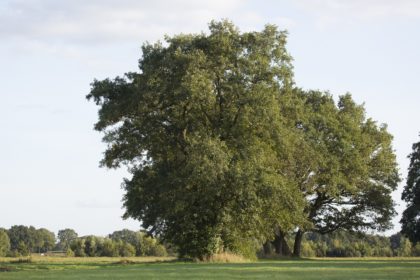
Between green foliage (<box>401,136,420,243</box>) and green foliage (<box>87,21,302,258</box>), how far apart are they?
2659cm

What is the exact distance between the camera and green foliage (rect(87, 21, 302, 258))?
46.7 m

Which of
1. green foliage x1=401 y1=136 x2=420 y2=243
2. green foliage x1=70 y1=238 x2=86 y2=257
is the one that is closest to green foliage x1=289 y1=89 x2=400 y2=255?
green foliage x1=401 y1=136 x2=420 y2=243

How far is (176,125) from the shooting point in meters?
51.2

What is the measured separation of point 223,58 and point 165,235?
47.0 feet

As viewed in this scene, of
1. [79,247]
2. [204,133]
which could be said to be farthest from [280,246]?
[79,247]

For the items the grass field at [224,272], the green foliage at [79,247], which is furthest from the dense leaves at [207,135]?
the green foliage at [79,247]

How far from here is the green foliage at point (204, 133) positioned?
4669 centimetres

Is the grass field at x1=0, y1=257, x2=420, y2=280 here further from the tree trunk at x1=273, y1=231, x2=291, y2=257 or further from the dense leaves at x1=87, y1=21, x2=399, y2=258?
the tree trunk at x1=273, y1=231, x2=291, y2=257

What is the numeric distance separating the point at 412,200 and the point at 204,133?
35594 millimetres

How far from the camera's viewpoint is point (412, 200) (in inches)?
2968

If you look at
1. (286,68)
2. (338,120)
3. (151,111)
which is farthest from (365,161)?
(151,111)

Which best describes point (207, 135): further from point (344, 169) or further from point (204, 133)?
point (344, 169)

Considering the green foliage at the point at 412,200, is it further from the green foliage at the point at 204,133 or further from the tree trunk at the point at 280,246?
the green foliage at the point at 204,133

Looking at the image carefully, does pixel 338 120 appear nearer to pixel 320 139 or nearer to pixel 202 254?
pixel 320 139
